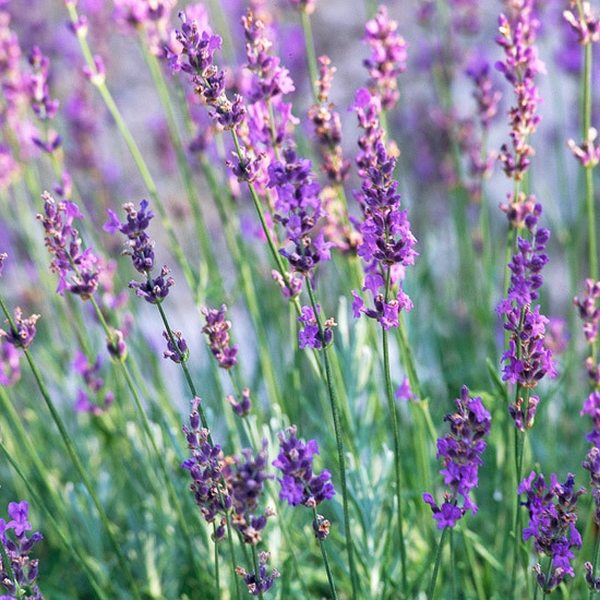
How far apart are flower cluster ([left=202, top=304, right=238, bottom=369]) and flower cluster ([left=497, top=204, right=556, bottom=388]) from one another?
49 cm

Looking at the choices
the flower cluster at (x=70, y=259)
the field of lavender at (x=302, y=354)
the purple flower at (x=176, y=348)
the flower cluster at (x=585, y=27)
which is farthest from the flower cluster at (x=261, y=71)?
the flower cluster at (x=585, y=27)

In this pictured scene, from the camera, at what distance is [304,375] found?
3.24 metres

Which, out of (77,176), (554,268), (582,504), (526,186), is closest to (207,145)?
(526,186)

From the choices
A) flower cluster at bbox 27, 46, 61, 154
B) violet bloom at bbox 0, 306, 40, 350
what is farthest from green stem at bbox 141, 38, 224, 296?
violet bloom at bbox 0, 306, 40, 350

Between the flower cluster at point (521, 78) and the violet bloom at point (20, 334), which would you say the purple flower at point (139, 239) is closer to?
the violet bloom at point (20, 334)

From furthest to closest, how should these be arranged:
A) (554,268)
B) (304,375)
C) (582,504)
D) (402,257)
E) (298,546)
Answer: (554,268) → (304,375) → (582,504) → (298,546) → (402,257)

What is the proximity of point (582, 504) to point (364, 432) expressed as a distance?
90 centimetres

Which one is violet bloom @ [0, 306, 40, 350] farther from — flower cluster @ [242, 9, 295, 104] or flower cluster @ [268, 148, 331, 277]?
flower cluster @ [242, 9, 295, 104]

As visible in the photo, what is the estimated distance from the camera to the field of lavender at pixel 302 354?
1.50m

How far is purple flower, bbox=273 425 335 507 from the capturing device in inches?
54.6

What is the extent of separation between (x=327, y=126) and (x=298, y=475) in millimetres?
825

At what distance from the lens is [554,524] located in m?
1.46

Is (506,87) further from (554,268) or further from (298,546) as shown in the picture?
(298,546)

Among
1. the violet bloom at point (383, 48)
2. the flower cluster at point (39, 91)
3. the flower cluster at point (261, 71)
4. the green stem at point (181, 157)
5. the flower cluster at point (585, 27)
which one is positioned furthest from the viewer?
the green stem at point (181, 157)
